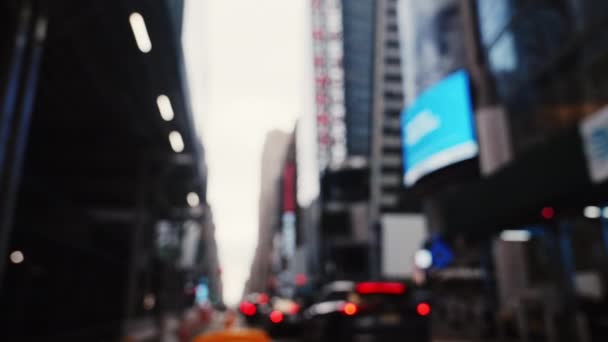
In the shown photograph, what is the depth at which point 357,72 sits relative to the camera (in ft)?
284

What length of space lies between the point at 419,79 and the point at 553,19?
19034 mm

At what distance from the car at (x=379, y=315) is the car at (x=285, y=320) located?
8537mm

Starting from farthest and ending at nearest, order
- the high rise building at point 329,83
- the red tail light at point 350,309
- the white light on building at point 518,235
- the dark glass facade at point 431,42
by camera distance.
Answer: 1. the high rise building at point 329,83
2. the dark glass facade at point 431,42
3. the white light on building at point 518,235
4. the red tail light at point 350,309

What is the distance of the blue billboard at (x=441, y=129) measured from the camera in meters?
23.7

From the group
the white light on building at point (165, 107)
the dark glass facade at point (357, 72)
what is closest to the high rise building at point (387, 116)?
the dark glass facade at point (357, 72)

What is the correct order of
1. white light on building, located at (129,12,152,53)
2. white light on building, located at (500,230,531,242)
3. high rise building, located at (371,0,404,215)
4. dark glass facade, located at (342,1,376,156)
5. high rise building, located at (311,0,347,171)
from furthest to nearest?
dark glass facade, located at (342,1,376,156), high rise building, located at (311,0,347,171), high rise building, located at (371,0,404,215), white light on building, located at (500,230,531,242), white light on building, located at (129,12,152,53)

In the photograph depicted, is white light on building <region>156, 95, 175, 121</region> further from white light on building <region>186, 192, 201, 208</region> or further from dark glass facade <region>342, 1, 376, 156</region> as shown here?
dark glass facade <region>342, 1, 376, 156</region>

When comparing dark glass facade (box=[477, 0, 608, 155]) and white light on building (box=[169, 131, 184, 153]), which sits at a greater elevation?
dark glass facade (box=[477, 0, 608, 155])

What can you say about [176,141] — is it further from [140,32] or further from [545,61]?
[545,61]

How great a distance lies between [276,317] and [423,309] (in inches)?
378

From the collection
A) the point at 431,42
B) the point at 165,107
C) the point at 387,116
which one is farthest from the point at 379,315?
the point at 387,116

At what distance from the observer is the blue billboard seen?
2369 cm

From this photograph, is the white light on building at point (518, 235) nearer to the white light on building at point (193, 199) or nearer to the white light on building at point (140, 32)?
the white light on building at point (140, 32)

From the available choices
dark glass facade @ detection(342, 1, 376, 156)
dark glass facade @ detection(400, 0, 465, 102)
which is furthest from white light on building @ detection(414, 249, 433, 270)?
dark glass facade @ detection(342, 1, 376, 156)
